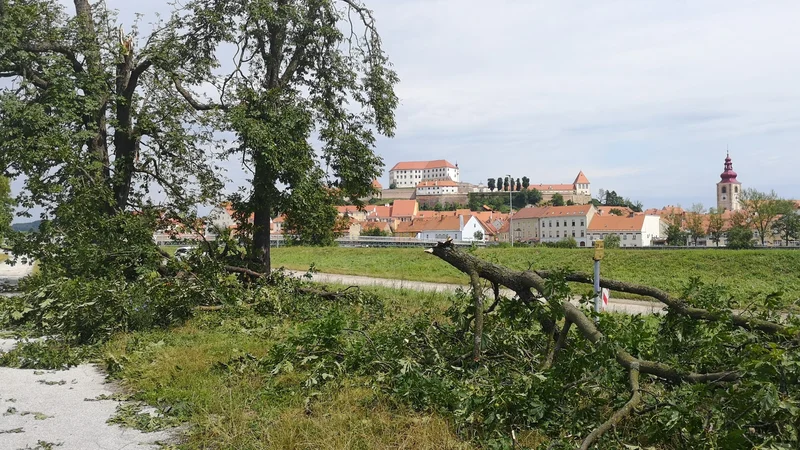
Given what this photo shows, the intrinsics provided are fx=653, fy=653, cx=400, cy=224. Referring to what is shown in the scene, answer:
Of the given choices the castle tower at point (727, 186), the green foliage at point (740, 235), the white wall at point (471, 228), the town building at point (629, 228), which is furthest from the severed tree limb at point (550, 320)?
the castle tower at point (727, 186)

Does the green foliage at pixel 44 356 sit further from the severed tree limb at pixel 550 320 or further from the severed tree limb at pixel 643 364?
the severed tree limb at pixel 643 364

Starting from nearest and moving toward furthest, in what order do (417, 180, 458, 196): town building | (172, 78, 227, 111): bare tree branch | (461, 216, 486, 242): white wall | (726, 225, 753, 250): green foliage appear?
(172, 78, 227, 111): bare tree branch < (726, 225, 753, 250): green foliage < (461, 216, 486, 242): white wall < (417, 180, 458, 196): town building

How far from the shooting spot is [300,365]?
242 inches

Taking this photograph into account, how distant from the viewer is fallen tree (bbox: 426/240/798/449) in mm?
3945

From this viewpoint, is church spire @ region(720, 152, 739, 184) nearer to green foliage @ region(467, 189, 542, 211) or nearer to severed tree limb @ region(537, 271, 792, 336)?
green foliage @ region(467, 189, 542, 211)

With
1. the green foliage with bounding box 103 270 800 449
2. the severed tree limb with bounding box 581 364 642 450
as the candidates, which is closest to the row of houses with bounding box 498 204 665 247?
the green foliage with bounding box 103 270 800 449

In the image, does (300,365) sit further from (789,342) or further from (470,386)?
(789,342)

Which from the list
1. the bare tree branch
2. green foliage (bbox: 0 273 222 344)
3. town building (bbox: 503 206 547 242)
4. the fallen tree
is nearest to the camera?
the fallen tree

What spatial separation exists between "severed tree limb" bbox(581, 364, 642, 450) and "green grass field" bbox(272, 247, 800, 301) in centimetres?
1052

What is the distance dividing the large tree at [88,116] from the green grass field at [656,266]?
17.4 ft

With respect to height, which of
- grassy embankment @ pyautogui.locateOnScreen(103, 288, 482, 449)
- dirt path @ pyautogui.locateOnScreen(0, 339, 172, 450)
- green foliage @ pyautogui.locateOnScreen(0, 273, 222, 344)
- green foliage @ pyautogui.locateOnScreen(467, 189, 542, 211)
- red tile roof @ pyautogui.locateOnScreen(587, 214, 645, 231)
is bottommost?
dirt path @ pyautogui.locateOnScreen(0, 339, 172, 450)

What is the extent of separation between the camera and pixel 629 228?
378 feet

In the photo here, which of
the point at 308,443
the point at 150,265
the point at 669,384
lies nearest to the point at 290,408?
the point at 308,443

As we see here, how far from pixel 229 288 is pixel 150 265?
195cm
